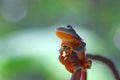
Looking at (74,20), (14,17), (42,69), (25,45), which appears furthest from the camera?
(14,17)

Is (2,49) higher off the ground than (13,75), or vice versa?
(2,49)

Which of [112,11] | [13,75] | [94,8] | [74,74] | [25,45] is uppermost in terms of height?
[112,11]

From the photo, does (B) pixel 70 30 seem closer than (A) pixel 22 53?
Yes

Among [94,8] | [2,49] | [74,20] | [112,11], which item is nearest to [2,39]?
[2,49]

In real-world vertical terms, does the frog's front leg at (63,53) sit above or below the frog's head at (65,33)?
below

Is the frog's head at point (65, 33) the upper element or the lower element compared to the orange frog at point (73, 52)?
upper

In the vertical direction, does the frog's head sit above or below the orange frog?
above

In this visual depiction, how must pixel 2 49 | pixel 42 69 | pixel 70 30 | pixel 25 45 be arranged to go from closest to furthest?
pixel 70 30, pixel 42 69, pixel 25 45, pixel 2 49

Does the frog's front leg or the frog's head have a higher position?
the frog's head

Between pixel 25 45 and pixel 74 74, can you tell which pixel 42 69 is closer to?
pixel 25 45
